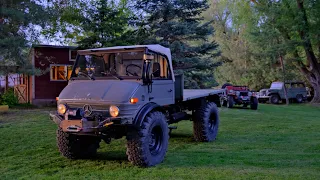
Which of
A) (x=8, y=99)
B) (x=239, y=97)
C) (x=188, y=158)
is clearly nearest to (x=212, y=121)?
(x=188, y=158)

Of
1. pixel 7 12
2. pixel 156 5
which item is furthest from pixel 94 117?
pixel 156 5

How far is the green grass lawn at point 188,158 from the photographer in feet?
18.7

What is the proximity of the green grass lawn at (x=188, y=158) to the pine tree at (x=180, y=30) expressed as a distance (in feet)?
27.0

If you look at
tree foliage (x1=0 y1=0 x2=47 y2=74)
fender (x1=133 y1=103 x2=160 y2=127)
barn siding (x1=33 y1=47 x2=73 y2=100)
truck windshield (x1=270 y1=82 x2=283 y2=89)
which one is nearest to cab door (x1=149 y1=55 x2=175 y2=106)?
fender (x1=133 y1=103 x2=160 y2=127)

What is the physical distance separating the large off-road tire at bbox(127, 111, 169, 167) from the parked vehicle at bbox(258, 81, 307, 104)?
24378 mm

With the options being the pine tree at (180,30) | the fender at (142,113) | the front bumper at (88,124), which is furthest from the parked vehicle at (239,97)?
the front bumper at (88,124)

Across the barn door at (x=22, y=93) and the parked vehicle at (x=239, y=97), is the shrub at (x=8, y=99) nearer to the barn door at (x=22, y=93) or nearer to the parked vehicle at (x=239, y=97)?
the barn door at (x=22, y=93)

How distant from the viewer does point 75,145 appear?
683 centimetres

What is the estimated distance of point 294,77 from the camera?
32.6 meters

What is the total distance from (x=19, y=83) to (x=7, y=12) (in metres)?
13.0

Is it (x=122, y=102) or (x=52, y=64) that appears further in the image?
(x=52, y=64)

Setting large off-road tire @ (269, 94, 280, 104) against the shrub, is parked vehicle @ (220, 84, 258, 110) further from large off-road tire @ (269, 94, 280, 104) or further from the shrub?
the shrub

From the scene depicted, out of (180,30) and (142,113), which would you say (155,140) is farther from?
(180,30)

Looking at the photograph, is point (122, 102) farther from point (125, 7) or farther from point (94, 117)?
point (125, 7)
